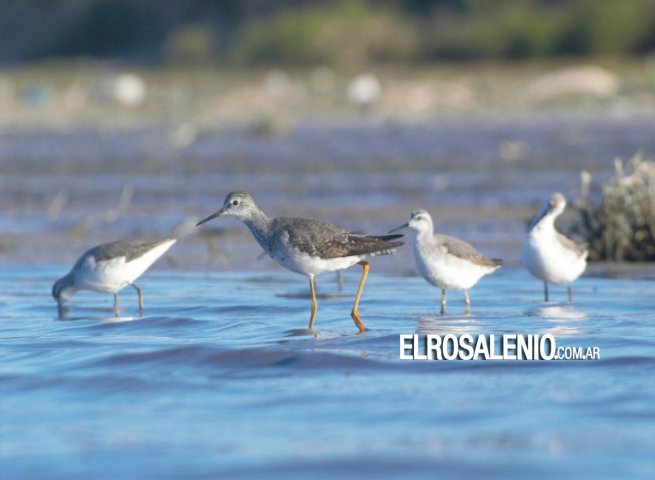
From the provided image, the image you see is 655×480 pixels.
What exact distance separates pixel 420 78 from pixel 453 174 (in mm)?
12547

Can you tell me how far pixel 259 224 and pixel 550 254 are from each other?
2390mm

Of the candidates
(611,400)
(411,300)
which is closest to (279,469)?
(611,400)

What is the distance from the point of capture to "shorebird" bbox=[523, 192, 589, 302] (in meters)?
11.1

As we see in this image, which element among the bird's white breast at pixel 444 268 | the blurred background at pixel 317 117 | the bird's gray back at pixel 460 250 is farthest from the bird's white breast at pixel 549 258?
the blurred background at pixel 317 117

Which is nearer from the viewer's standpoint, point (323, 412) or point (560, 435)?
point (560, 435)

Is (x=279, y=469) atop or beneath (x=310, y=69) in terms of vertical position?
beneath

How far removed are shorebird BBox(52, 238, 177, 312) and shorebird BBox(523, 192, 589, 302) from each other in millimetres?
3125

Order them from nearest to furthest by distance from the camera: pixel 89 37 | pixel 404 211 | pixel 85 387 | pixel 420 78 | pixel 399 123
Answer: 1. pixel 85 387
2. pixel 404 211
3. pixel 399 123
4. pixel 420 78
5. pixel 89 37

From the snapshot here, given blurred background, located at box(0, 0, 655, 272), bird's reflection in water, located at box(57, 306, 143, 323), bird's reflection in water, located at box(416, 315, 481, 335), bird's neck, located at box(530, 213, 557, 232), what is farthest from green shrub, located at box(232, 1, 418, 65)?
bird's reflection in water, located at box(416, 315, 481, 335)

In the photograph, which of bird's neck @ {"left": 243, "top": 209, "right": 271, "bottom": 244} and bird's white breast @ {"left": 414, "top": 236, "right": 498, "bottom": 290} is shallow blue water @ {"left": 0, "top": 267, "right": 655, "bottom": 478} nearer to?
bird's white breast @ {"left": 414, "top": 236, "right": 498, "bottom": 290}

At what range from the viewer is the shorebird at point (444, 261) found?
35.2 feet

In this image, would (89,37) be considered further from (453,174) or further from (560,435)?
(560,435)

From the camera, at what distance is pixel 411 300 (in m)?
11.5

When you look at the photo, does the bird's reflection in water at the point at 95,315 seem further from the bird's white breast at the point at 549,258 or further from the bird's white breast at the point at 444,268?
the bird's white breast at the point at 549,258
